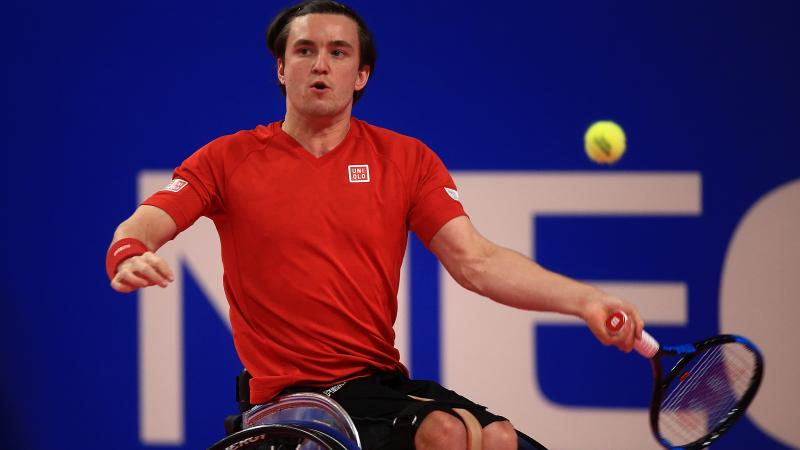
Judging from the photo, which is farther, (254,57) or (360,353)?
(254,57)

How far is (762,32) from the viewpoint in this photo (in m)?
4.13

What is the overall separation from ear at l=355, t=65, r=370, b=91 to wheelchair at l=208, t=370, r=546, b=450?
90 centimetres

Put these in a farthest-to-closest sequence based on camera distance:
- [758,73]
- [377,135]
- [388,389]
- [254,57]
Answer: [254,57] < [758,73] < [377,135] < [388,389]

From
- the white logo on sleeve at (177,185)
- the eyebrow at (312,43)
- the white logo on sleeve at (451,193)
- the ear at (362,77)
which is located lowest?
the white logo on sleeve at (451,193)

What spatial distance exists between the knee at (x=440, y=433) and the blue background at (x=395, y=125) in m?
1.88

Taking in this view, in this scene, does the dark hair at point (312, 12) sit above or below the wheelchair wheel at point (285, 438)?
above

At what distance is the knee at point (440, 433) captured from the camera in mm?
2377

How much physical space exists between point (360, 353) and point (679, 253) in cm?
190

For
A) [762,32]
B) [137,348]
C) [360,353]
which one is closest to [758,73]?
[762,32]

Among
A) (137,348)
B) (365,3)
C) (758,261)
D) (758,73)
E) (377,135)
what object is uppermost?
(365,3)

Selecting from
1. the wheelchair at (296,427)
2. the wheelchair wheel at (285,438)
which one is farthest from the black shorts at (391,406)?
the wheelchair wheel at (285,438)

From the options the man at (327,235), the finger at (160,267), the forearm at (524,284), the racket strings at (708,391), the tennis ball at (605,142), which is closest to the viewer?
the finger at (160,267)

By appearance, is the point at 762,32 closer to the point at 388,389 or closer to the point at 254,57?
the point at 254,57

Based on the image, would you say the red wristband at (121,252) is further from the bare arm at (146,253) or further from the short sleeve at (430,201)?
the short sleeve at (430,201)
